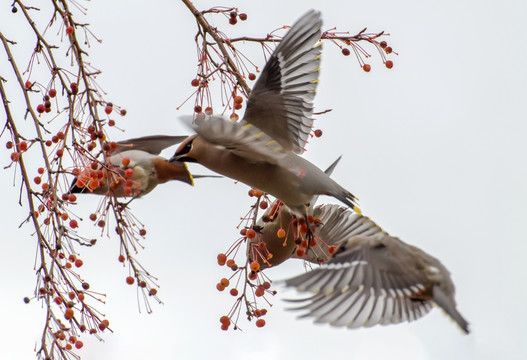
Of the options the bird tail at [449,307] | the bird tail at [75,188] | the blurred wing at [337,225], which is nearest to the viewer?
the bird tail at [449,307]

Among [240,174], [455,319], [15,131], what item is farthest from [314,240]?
[15,131]

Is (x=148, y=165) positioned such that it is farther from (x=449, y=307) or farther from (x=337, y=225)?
(x=449, y=307)

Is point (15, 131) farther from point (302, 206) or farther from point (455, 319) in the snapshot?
point (455, 319)

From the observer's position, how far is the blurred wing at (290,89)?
2.85 meters

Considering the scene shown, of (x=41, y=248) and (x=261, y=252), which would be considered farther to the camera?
(x=261, y=252)

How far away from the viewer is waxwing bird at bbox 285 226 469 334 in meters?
2.71

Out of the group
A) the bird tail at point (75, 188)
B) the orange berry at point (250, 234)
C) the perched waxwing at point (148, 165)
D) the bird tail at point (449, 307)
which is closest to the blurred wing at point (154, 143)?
the perched waxwing at point (148, 165)

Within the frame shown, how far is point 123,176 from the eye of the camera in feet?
9.87

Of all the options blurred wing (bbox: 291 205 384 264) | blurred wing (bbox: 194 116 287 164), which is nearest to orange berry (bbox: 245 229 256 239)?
blurred wing (bbox: 194 116 287 164)

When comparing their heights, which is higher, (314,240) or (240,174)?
(240,174)

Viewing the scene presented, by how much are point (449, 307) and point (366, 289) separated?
0.85 feet

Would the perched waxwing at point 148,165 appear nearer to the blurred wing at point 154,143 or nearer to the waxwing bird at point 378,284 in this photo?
the blurred wing at point 154,143

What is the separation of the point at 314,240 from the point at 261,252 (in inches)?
12.2

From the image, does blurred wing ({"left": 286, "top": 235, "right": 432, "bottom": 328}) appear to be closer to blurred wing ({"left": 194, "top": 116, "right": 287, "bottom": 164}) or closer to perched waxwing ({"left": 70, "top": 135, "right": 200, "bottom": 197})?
blurred wing ({"left": 194, "top": 116, "right": 287, "bottom": 164})
